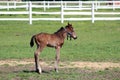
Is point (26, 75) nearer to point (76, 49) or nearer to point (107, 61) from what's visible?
point (107, 61)

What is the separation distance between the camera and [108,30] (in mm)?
29188

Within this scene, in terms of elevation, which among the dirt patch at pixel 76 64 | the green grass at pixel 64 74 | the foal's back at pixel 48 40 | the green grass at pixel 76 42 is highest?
the foal's back at pixel 48 40

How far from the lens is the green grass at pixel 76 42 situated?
1742 centimetres

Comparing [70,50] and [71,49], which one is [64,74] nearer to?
[70,50]

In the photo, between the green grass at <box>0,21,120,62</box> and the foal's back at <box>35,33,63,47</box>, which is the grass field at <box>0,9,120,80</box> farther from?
the foal's back at <box>35,33,63,47</box>

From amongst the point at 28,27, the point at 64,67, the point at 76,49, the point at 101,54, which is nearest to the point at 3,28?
the point at 28,27

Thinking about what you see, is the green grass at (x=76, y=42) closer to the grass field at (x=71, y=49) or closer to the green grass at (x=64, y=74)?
the grass field at (x=71, y=49)

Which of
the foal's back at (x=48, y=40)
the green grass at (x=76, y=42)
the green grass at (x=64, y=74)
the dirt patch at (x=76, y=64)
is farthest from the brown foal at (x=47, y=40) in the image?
the green grass at (x=76, y=42)

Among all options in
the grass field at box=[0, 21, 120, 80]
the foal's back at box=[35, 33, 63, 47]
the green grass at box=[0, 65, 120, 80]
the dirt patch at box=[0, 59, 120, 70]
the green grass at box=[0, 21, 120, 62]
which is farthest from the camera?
the green grass at box=[0, 21, 120, 62]

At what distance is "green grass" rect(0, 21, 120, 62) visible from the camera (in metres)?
17.4

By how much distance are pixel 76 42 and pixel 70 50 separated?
10.7 feet

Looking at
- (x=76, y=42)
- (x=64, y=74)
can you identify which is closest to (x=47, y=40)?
(x=64, y=74)

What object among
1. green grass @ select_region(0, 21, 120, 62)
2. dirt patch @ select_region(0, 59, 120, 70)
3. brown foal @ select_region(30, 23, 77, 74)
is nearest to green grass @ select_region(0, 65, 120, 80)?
brown foal @ select_region(30, 23, 77, 74)

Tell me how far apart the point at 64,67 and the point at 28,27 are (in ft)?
51.3
